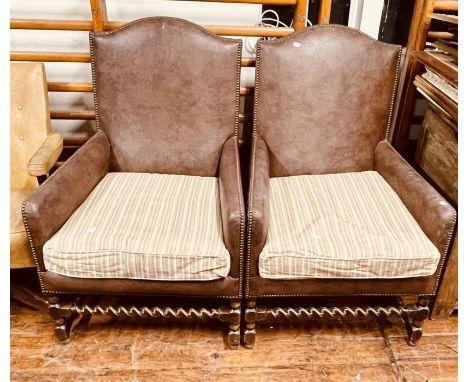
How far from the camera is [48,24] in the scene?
1868 mm

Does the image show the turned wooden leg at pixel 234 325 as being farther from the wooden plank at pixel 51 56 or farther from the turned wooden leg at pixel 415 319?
the wooden plank at pixel 51 56

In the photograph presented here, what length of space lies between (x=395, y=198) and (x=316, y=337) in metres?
0.63

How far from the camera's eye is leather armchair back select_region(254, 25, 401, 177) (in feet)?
5.99

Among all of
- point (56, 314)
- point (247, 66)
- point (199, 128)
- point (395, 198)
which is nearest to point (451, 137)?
point (395, 198)

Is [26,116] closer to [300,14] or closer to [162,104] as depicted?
[162,104]

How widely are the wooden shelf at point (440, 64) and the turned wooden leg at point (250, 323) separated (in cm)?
112

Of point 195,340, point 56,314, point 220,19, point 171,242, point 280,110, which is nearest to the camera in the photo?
point 171,242

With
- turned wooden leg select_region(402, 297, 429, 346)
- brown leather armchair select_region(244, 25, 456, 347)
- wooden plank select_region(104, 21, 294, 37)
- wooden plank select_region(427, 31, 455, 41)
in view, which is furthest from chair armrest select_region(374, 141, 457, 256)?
wooden plank select_region(104, 21, 294, 37)

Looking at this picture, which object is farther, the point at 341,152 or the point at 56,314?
the point at 341,152

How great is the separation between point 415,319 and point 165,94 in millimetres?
1332

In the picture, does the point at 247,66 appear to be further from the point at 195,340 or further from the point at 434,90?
the point at 195,340

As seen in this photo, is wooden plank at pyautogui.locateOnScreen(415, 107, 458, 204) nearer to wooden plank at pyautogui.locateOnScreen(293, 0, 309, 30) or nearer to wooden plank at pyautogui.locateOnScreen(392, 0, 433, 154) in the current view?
wooden plank at pyautogui.locateOnScreen(392, 0, 433, 154)

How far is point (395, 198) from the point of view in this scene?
67.7 inches

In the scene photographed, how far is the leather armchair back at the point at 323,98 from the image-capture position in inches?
71.9
